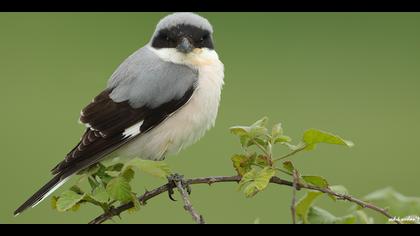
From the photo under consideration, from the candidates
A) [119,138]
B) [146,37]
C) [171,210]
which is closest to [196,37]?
[119,138]

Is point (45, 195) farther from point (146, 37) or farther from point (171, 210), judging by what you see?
point (146, 37)

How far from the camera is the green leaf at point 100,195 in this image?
2.13m

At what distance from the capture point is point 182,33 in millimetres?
3404

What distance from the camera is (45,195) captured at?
2.75m

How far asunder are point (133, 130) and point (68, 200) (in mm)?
1052

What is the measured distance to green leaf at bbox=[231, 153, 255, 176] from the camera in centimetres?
223

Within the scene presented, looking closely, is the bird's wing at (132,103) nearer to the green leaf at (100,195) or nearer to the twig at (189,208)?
the green leaf at (100,195)

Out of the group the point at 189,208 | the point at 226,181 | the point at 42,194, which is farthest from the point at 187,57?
the point at 189,208

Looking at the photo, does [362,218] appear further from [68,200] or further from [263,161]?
[68,200]

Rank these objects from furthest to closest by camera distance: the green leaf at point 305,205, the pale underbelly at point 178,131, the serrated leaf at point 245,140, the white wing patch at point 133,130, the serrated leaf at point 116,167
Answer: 1. the pale underbelly at point 178,131
2. the white wing patch at point 133,130
3. the serrated leaf at point 116,167
4. the serrated leaf at point 245,140
5. the green leaf at point 305,205

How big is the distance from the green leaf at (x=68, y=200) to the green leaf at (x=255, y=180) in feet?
1.52

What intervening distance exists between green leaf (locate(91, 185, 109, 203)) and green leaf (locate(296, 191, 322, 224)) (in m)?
0.55

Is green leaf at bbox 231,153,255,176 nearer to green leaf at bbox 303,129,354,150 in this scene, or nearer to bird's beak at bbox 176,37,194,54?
green leaf at bbox 303,129,354,150

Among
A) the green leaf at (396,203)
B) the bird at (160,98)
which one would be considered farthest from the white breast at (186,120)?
the green leaf at (396,203)
